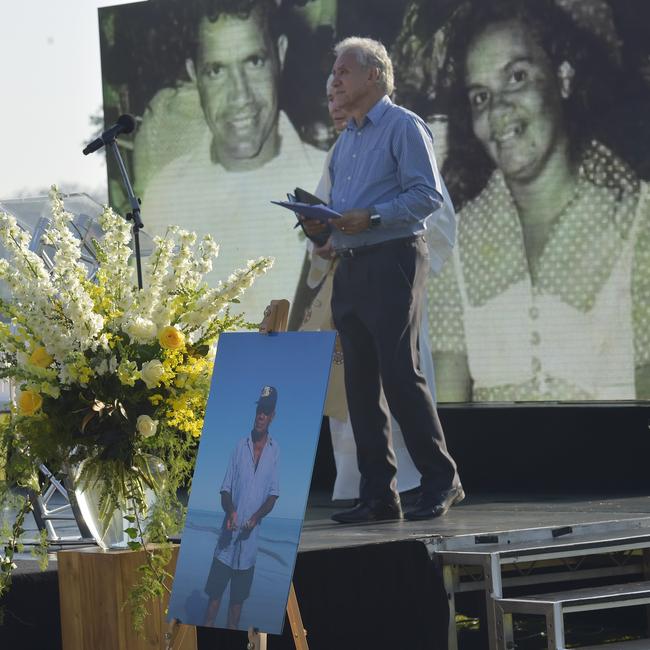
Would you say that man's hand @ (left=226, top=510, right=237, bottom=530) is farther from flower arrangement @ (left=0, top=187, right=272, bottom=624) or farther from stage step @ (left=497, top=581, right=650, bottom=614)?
stage step @ (left=497, top=581, right=650, bottom=614)

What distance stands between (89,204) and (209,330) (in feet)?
7.75

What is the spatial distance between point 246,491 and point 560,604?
2.68 ft

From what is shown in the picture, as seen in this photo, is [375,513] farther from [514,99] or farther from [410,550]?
[514,99]

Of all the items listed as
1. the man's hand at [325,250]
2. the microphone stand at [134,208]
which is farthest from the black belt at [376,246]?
the microphone stand at [134,208]

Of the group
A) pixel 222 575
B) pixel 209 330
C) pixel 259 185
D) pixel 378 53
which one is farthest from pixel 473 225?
pixel 222 575

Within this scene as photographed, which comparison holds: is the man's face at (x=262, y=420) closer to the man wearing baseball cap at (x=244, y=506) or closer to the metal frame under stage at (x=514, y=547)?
the man wearing baseball cap at (x=244, y=506)

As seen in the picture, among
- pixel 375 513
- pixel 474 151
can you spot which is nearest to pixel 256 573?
pixel 375 513

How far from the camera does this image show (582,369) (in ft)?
19.4

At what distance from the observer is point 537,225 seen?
20.1 feet

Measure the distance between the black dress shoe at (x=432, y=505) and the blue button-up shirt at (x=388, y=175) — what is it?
724 mm

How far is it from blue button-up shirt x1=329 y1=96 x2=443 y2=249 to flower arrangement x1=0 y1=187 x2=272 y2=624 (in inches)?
35.0

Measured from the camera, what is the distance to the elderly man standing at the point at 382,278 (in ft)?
12.6

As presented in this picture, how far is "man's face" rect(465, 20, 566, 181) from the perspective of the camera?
6113mm

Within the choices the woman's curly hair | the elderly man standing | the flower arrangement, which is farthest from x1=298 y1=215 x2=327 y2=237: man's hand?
the woman's curly hair
